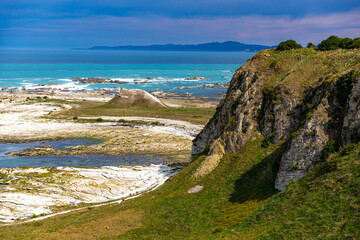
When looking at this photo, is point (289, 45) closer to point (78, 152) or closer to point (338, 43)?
point (338, 43)

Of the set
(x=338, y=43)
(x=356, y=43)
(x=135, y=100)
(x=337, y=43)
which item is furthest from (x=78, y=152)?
(x=135, y=100)

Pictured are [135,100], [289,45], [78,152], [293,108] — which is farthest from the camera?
[135,100]

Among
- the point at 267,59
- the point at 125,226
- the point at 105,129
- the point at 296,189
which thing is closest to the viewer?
the point at 296,189

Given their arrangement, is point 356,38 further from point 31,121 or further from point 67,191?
point 31,121

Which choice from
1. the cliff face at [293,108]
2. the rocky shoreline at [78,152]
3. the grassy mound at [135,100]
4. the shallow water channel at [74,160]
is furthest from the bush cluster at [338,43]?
the grassy mound at [135,100]

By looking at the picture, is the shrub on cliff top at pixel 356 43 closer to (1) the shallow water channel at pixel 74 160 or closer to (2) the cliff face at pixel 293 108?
(2) the cliff face at pixel 293 108

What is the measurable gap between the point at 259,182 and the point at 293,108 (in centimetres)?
1133

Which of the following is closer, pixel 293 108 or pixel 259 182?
pixel 259 182

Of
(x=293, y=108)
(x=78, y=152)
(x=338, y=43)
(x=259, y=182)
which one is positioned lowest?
(x=78, y=152)

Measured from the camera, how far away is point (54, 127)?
9044cm

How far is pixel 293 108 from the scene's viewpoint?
39156mm

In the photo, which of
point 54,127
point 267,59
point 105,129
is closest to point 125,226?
point 267,59

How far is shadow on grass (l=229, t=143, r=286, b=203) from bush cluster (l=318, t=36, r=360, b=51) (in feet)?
62.4

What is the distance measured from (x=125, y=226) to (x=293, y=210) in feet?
54.1
